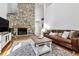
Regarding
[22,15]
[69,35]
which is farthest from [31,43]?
[69,35]

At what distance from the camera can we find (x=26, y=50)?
2.40 meters

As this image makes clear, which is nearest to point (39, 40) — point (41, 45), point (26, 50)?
point (41, 45)

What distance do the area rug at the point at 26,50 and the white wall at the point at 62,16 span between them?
542mm

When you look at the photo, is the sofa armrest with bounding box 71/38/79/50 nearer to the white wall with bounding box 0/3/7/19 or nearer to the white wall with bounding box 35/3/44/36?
the white wall with bounding box 35/3/44/36

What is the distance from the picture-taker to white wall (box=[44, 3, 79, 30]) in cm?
249

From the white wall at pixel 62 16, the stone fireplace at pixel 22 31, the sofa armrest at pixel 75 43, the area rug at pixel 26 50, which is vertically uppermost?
the white wall at pixel 62 16

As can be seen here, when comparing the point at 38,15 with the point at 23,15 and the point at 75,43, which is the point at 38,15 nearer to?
the point at 23,15

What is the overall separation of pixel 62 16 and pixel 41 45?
0.90 m

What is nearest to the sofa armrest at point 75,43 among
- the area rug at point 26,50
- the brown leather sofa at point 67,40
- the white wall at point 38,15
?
the brown leather sofa at point 67,40

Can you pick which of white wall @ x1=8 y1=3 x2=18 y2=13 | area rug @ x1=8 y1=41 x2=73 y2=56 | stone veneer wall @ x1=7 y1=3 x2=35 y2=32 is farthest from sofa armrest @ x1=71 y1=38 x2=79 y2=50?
white wall @ x1=8 y1=3 x2=18 y2=13

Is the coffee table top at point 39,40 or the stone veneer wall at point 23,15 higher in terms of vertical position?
the stone veneer wall at point 23,15

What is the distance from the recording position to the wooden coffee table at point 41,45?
232 cm

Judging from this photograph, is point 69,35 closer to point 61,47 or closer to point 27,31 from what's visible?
point 61,47

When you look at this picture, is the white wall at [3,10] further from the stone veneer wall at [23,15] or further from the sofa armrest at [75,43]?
the sofa armrest at [75,43]
